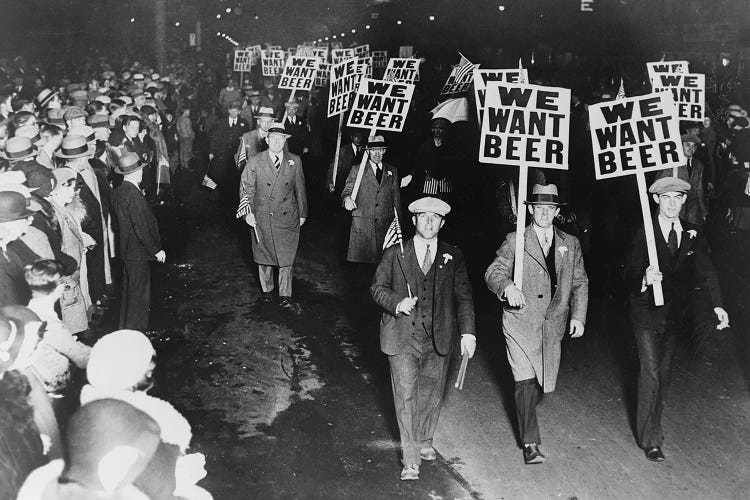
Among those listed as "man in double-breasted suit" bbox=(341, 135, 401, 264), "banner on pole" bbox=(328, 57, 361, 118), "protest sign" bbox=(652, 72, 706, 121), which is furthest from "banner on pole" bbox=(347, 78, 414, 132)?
"protest sign" bbox=(652, 72, 706, 121)

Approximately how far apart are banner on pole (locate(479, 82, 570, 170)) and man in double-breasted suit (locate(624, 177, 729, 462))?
3.31 ft

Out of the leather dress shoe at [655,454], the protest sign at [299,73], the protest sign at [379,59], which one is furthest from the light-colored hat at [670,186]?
the protest sign at [379,59]

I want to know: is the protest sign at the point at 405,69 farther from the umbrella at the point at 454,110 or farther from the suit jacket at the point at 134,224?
the suit jacket at the point at 134,224

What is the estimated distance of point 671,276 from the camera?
6.55 m

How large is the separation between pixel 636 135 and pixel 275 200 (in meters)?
4.65

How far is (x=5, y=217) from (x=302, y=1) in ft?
139

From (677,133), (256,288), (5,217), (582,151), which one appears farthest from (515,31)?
(5,217)

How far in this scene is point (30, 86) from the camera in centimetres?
2047

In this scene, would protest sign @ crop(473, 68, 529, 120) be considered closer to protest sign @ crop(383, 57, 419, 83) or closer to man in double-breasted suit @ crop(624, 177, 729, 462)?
man in double-breasted suit @ crop(624, 177, 729, 462)

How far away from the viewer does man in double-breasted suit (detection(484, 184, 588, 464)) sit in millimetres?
6398

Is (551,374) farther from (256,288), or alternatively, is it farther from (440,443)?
(256,288)

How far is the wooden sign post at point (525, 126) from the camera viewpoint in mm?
7172

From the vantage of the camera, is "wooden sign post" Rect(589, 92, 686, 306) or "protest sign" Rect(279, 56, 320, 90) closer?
"wooden sign post" Rect(589, 92, 686, 306)

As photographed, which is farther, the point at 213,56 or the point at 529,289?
the point at 213,56
